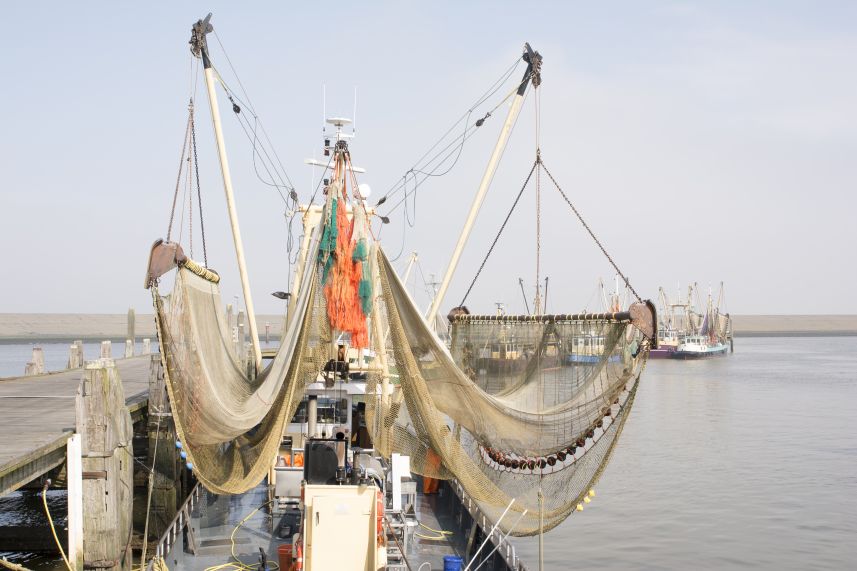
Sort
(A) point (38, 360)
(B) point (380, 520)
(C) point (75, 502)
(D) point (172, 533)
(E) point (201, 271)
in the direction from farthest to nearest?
(A) point (38, 360) → (D) point (172, 533) → (C) point (75, 502) → (E) point (201, 271) → (B) point (380, 520)

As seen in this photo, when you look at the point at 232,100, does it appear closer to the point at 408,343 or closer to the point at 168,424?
the point at 408,343

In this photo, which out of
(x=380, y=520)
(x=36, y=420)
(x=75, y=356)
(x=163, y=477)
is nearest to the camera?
(x=380, y=520)

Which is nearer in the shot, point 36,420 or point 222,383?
point 222,383

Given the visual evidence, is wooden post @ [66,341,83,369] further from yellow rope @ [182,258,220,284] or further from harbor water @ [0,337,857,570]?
yellow rope @ [182,258,220,284]

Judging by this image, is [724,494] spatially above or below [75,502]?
below

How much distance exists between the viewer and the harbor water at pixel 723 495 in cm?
2123

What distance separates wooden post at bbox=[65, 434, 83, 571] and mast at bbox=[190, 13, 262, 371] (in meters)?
3.23

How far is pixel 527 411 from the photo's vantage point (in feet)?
36.3

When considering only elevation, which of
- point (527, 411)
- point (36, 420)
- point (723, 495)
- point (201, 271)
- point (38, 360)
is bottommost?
point (723, 495)

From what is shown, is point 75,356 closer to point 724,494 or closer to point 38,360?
point 38,360

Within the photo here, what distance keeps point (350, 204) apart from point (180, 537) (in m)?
6.10

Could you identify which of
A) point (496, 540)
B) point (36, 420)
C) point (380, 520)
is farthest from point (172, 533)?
point (380, 520)

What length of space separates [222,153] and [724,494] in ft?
67.9

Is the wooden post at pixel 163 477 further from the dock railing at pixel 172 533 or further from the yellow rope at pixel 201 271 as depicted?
the yellow rope at pixel 201 271
